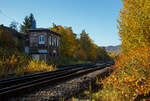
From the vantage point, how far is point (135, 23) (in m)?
8.39

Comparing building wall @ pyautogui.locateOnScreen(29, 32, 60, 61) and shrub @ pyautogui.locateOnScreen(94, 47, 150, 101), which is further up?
building wall @ pyautogui.locateOnScreen(29, 32, 60, 61)

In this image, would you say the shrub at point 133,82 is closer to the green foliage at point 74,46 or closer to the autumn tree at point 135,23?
the autumn tree at point 135,23

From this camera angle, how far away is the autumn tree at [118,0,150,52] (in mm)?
8296

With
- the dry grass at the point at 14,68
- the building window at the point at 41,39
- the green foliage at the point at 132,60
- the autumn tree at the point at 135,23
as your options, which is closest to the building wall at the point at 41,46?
the building window at the point at 41,39

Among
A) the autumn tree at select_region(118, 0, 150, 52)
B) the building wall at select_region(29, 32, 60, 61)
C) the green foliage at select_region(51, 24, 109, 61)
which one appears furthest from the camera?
the green foliage at select_region(51, 24, 109, 61)

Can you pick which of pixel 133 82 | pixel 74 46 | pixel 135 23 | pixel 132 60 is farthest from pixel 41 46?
pixel 133 82

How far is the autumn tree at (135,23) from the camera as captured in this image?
830cm

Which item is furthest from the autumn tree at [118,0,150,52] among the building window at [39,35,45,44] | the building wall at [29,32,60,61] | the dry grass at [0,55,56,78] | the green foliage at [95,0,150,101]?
the building window at [39,35,45,44]

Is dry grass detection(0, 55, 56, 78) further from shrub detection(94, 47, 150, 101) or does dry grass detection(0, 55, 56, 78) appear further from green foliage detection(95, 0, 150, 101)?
shrub detection(94, 47, 150, 101)

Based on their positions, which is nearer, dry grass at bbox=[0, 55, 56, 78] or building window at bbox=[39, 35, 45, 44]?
dry grass at bbox=[0, 55, 56, 78]

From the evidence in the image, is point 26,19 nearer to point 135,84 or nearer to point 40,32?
point 40,32

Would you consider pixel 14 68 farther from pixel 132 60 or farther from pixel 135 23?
pixel 135 23

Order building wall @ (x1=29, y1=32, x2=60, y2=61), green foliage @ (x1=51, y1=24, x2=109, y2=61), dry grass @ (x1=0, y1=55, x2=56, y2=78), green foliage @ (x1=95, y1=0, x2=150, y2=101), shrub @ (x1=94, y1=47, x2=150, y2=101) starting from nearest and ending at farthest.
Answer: shrub @ (x1=94, y1=47, x2=150, y2=101), green foliage @ (x1=95, y1=0, x2=150, y2=101), dry grass @ (x1=0, y1=55, x2=56, y2=78), building wall @ (x1=29, y1=32, x2=60, y2=61), green foliage @ (x1=51, y1=24, x2=109, y2=61)

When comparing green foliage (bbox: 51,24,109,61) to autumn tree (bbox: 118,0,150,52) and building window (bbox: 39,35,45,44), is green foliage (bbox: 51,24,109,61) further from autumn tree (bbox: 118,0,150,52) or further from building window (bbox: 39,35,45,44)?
autumn tree (bbox: 118,0,150,52)
